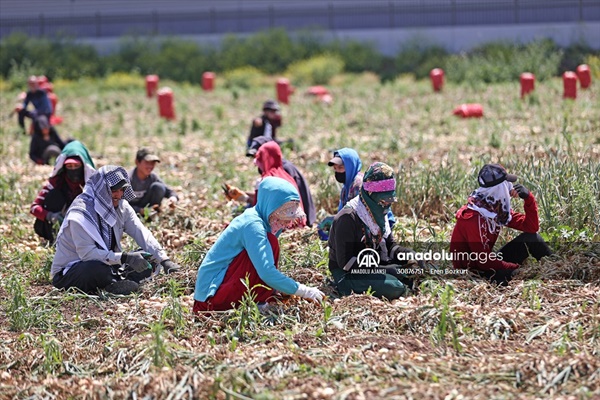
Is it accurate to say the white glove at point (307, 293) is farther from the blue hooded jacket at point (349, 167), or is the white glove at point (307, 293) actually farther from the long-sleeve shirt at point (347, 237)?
the blue hooded jacket at point (349, 167)

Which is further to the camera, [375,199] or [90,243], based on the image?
[90,243]

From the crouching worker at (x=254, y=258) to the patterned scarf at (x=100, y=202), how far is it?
112 centimetres

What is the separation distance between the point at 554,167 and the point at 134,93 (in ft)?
49.1

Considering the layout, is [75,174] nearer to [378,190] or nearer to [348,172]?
[348,172]

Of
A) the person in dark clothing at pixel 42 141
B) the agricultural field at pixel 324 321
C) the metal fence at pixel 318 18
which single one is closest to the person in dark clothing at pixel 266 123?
the agricultural field at pixel 324 321

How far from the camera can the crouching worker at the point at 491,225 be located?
22.1 ft

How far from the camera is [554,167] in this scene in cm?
842

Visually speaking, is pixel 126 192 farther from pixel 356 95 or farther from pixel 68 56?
pixel 68 56

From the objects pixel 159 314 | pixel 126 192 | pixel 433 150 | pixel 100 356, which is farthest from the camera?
pixel 433 150

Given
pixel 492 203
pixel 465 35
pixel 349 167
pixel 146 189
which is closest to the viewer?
pixel 492 203

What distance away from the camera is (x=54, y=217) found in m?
8.50

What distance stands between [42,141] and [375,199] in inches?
292

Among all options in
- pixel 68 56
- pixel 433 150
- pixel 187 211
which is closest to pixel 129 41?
pixel 68 56

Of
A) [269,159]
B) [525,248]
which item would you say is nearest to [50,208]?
[269,159]
